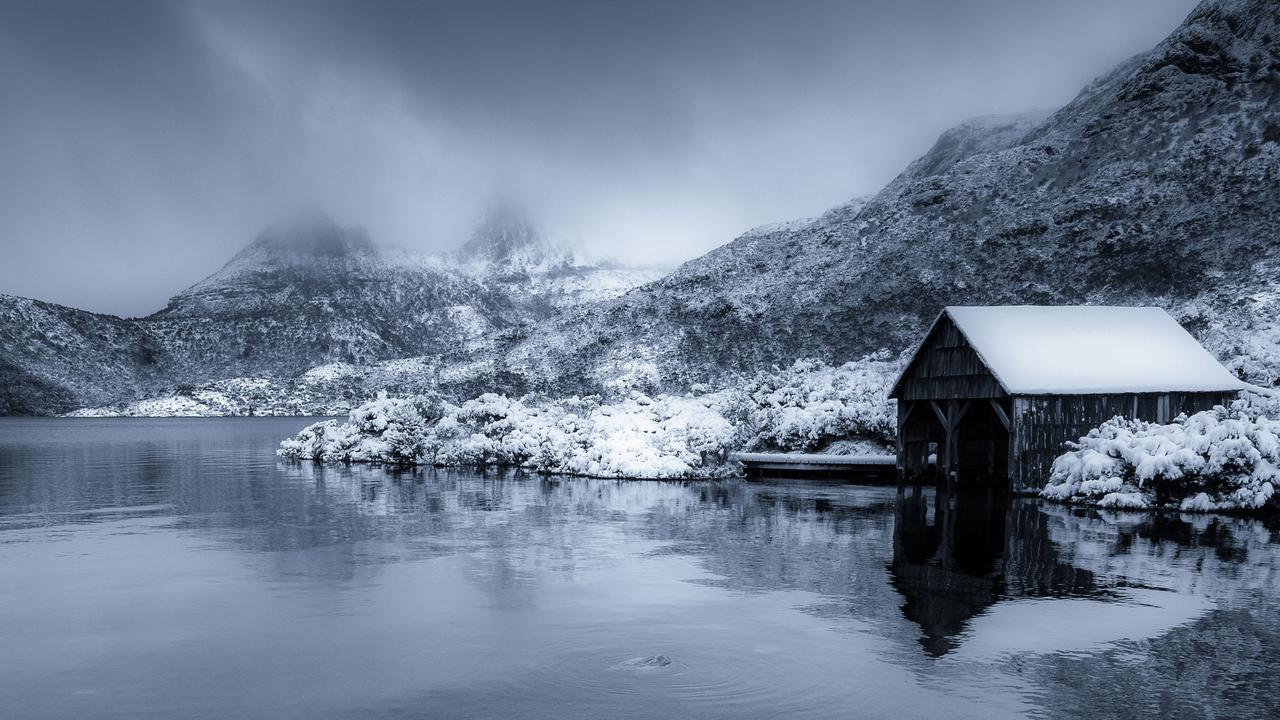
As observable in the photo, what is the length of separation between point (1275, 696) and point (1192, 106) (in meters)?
99.5

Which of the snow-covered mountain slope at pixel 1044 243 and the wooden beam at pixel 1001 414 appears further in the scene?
the snow-covered mountain slope at pixel 1044 243

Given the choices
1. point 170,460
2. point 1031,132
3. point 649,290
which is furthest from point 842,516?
point 1031,132

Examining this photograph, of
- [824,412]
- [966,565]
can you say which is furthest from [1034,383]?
[824,412]

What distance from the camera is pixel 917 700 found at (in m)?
12.9

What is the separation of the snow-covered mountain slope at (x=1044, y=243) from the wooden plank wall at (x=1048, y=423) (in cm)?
3524

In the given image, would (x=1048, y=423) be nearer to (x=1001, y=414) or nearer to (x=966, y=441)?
(x=1001, y=414)

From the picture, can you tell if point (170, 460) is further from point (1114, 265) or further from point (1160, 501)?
point (1114, 265)

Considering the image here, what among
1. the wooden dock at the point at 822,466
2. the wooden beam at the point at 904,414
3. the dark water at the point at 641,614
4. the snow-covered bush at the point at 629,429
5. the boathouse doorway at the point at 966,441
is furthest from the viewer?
the snow-covered bush at the point at 629,429

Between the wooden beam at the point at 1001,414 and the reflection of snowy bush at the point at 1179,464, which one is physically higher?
the wooden beam at the point at 1001,414

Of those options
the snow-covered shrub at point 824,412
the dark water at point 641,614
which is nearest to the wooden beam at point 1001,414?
the dark water at point 641,614

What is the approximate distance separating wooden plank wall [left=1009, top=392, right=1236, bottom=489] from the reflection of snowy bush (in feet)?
2.20

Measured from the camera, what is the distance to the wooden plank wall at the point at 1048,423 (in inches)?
1412

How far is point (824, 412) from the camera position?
51938 mm

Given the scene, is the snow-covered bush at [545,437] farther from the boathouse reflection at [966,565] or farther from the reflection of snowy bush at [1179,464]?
the reflection of snowy bush at [1179,464]
